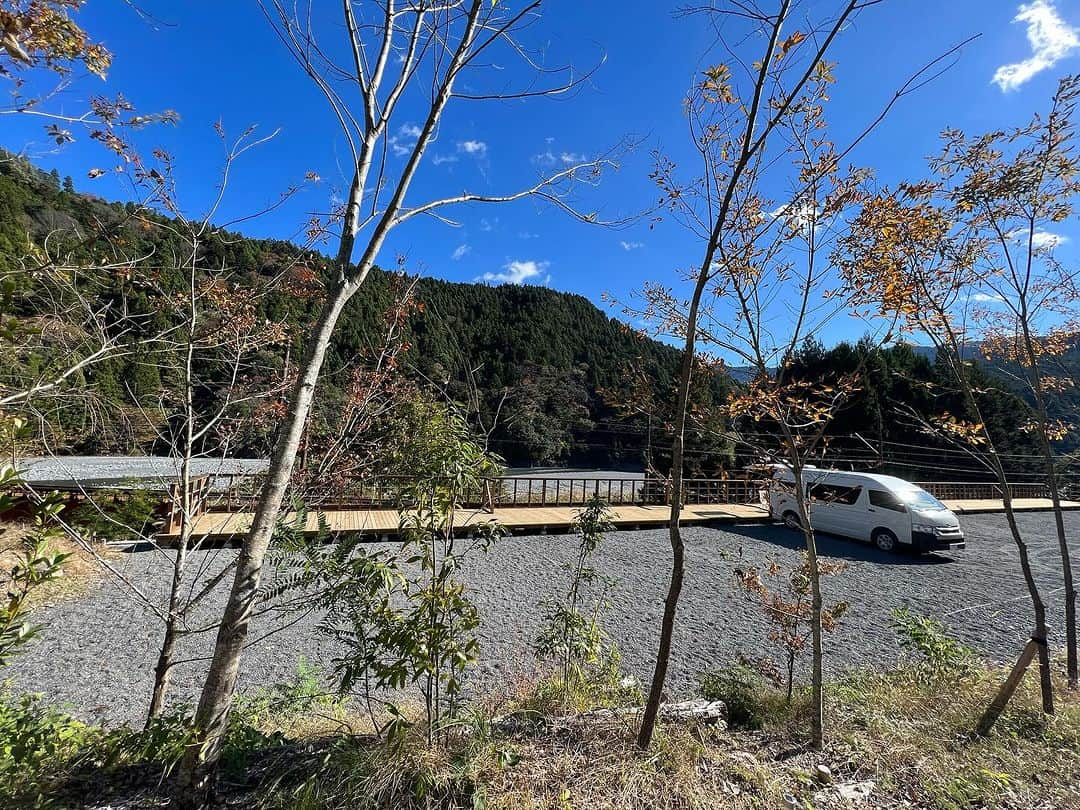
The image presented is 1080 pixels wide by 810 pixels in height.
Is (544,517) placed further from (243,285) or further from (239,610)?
(239,610)

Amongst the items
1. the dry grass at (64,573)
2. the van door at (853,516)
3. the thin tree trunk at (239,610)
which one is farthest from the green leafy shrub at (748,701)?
Result: the van door at (853,516)

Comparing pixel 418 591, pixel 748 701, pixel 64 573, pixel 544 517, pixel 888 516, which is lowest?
pixel 64 573

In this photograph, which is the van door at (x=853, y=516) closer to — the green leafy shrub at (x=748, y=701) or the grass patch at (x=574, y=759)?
the grass patch at (x=574, y=759)

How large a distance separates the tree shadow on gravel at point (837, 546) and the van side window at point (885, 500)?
2.80 feet

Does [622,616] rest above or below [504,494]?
below

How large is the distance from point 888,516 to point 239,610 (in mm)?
10043

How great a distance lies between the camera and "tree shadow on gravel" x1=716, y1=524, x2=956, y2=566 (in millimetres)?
7727

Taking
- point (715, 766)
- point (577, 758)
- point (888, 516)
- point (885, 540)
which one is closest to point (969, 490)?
point (885, 540)

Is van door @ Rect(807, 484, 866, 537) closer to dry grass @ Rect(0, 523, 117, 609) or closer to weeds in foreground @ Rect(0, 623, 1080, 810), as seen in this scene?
weeds in foreground @ Rect(0, 623, 1080, 810)

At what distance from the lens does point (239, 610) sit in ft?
4.71

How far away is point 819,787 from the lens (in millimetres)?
1913

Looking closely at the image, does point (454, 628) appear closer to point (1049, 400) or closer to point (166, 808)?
point (166, 808)

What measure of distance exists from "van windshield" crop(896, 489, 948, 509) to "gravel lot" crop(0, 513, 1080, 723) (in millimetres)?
904

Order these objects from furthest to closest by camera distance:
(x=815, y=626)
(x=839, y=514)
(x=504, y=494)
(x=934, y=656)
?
(x=504, y=494)
(x=839, y=514)
(x=934, y=656)
(x=815, y=626)
